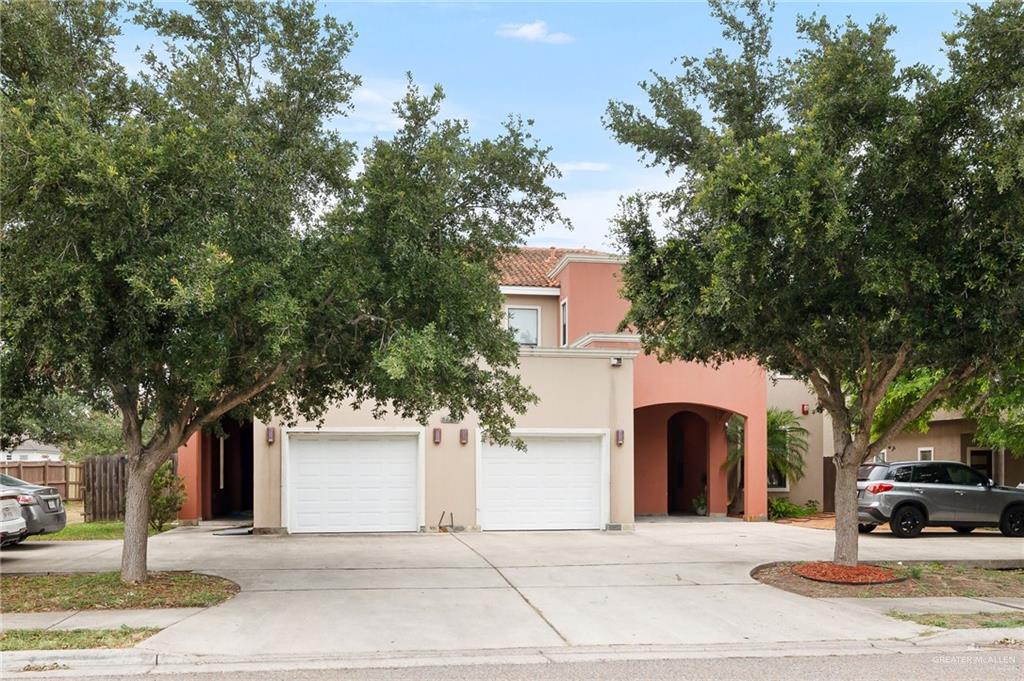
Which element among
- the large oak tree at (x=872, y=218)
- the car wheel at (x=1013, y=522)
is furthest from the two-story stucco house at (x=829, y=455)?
the large oak tree at (x=872, y=218)

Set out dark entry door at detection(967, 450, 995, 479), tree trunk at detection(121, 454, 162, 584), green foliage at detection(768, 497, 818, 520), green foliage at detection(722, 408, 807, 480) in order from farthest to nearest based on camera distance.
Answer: dark entry door at detection(967, 450, 995, 479) < green foliage at detection(722, 408, 807, 480) < green foliage at detection(768, 497, 818, 520) < tree trunk at detection(121, 454, 162, 584)

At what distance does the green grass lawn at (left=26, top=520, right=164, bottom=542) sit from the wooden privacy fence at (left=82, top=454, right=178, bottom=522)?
0.28 metres

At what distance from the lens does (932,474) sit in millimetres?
19812

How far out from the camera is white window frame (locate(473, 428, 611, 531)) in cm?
2050

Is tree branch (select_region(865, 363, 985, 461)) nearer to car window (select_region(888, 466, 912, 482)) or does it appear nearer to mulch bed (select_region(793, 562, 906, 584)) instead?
mulch bed (select_region(793, 562, 906, 584))

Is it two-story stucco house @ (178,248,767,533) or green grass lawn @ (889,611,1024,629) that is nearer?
green grass lawn @ (889,611,1024,629)

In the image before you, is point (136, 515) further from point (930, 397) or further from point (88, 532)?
point (930, 397)

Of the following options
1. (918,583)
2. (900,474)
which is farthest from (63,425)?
(900,474)

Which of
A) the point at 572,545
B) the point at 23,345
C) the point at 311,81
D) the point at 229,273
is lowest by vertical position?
the point at 572,545

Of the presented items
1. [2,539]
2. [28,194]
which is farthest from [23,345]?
[2,539]

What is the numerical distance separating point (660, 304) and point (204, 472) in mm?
14586

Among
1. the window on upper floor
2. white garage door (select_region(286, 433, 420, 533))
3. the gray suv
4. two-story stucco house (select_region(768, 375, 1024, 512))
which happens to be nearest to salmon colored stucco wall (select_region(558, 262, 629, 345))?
the window on upper floor

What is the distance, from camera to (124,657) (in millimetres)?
8484

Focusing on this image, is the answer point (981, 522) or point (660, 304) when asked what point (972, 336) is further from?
point (981, 522)
